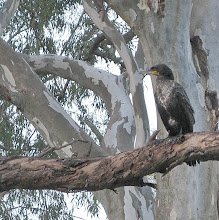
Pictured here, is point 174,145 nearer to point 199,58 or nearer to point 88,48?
point 199,58

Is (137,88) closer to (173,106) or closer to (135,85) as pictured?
(135,85)

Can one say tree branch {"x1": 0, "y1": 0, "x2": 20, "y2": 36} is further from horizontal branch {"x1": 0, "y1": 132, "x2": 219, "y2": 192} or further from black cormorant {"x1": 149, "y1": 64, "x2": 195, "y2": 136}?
horizontal branch {"x1": 0, "y1": 132, "x2": 219, "y2": 192}

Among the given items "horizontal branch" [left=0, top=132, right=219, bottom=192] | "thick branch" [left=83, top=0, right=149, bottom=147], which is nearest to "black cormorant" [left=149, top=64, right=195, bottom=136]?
"horizontal branch" [left=0, top=132, right=219, bottom=192]

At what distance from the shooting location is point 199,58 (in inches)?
188

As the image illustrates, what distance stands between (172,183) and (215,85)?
0.83 metres

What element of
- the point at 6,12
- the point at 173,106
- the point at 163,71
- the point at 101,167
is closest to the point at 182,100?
A: the point at 173,106

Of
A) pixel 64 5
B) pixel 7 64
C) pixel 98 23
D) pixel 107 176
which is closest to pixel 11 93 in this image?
pixel 7 64

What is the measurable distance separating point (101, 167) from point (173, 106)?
30.5 inches

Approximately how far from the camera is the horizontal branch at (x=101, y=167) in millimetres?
2592

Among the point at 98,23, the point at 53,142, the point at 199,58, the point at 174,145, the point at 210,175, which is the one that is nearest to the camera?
the point at 174,145

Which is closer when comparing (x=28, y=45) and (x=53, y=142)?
(x=53, y=142)

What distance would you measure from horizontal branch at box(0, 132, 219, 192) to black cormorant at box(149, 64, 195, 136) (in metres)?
0.59

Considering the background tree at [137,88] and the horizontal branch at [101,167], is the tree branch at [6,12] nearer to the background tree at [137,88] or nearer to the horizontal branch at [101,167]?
the background tree at [137,88]

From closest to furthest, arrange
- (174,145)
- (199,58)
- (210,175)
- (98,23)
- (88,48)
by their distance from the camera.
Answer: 1. (174,145)
2. (210,175)
3. (199,58)
4. (98,23)
5. (88,48)
